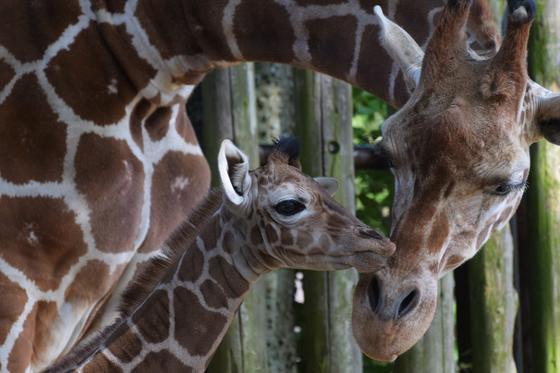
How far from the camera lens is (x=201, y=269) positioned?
13.6ft

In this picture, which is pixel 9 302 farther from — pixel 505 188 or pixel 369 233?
pixel 505 188

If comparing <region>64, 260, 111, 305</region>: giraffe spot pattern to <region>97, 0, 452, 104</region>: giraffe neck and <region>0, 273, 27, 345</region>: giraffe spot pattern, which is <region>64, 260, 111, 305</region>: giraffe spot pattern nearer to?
<region>0, 273, 27, 345</region>: giraffe spot pattern

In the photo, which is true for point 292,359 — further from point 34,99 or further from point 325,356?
point 34,99

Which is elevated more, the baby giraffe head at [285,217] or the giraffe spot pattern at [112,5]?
the giraffe spot pattern at [112,5]

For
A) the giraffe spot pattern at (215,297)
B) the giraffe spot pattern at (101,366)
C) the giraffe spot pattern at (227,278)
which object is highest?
the giraffe spot pattern at (227,278)

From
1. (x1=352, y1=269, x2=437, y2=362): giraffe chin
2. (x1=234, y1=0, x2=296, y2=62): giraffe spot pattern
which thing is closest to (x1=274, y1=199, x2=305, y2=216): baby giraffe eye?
(x1=352, y1=269, x2=437, y2=362): giraffe chin

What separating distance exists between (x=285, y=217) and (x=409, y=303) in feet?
2.03

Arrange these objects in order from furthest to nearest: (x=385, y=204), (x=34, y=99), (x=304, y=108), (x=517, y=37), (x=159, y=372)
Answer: (x=385, y=204)
(x=304, y=108)
(x=34, y=99)
(x=159, y=372)
(x=517, y=37)

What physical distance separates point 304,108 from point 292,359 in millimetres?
1281

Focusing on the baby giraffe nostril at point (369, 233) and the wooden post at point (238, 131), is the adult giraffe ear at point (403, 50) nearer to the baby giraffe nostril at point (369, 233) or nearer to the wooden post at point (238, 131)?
the baby giraffe nostril at point (369, 233)

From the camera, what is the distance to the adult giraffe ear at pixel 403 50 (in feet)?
12.6

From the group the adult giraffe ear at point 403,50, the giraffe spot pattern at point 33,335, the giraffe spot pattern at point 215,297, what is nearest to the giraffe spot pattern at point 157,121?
the giraffe spot pattern at point 33,335

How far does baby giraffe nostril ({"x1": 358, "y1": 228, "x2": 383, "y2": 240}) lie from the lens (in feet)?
12.4

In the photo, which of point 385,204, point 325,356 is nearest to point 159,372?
point 325,356
